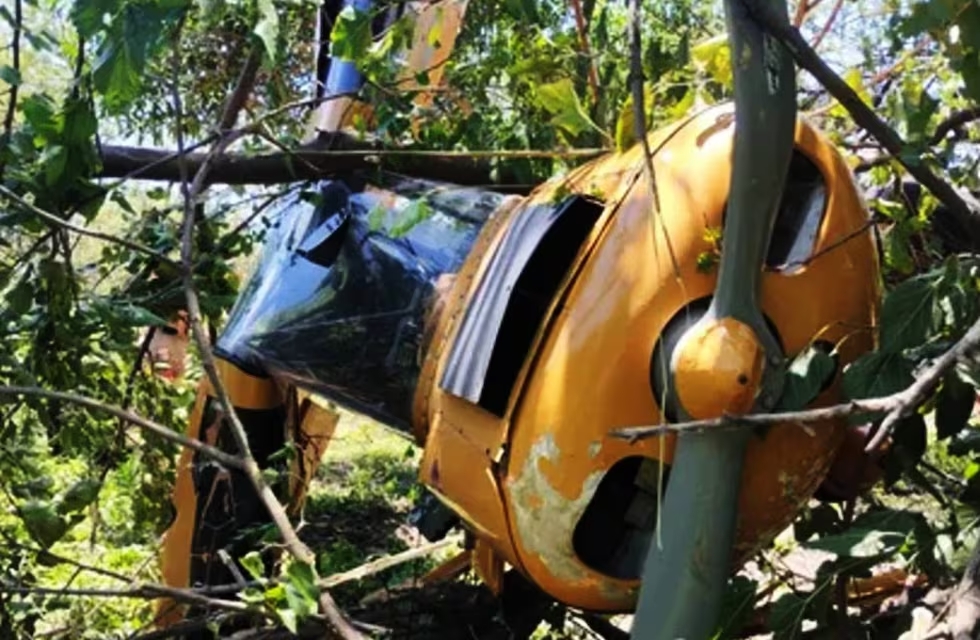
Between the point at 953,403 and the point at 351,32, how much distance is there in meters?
Answer: 0.74

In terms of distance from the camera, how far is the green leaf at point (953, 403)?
3.82 feet

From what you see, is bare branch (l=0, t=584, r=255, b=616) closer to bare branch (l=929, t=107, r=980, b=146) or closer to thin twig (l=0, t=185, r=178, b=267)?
thin twig (l=0, t=185, r=178, b=267)

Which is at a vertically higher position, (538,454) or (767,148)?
(767,148)

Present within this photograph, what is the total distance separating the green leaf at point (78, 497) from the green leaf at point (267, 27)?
1.92 feet

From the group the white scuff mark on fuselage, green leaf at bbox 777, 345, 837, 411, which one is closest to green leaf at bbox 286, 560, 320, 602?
the white scuff mark on fuselage

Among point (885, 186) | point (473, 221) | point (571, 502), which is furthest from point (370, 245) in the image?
point (885, 186)

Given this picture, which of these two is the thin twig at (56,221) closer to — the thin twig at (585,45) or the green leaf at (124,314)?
the green leaf at (124,314)

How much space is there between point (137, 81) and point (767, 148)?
54 centimetres

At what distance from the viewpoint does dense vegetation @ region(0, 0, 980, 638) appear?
111 centimetres

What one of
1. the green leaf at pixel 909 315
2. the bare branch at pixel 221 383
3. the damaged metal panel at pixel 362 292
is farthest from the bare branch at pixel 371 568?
the green leaf at pixel 909 315

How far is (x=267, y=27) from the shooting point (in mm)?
1146

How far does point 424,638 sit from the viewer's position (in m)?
1.62

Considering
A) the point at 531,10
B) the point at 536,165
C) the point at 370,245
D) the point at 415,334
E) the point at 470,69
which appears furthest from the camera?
the point at 470,69

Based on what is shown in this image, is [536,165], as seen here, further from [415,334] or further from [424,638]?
[424,638]
